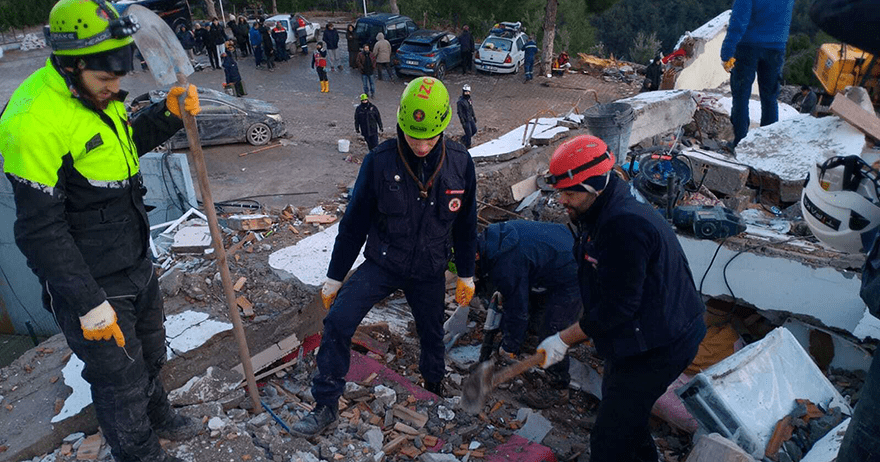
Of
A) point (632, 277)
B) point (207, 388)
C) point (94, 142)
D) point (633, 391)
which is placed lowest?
point (207, 388)

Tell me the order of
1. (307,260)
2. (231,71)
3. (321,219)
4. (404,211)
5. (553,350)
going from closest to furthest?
(553,350) → (404,211) → (307,260) → (321,219) → (231,71)

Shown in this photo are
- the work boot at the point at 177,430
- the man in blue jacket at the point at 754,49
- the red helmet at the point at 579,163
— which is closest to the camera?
the red helmet at the point at 579,163

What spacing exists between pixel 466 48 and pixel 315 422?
15246 millimetres

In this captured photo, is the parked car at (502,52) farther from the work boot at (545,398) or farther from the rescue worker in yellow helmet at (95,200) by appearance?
the rescue worker in yellow helmet at (95,200)

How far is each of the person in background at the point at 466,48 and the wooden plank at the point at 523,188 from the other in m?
11.4

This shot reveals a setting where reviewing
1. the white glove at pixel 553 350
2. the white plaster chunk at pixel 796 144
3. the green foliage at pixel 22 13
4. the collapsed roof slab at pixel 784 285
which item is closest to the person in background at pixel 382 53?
the white plaster chunk at pixel 796 144

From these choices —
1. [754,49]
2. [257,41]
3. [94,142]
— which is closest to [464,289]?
[94,142]

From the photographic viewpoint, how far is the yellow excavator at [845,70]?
310 inches

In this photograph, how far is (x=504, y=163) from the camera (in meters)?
8.11

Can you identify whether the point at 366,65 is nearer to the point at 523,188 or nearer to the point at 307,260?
the point at 523,188

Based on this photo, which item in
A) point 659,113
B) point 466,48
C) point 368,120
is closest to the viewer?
point 659,113

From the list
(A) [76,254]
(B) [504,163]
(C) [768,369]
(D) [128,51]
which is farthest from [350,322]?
(B) [504,163]

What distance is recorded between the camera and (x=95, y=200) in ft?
8.70

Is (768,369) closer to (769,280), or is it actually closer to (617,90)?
(769,280)
